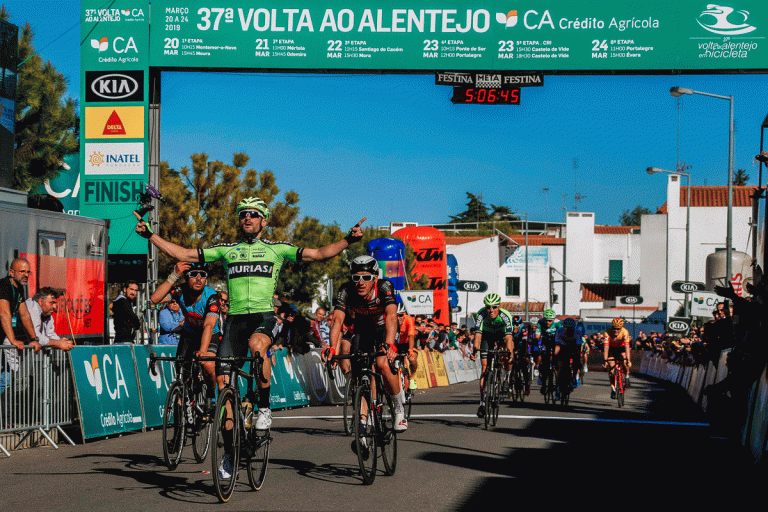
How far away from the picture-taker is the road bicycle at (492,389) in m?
13.3

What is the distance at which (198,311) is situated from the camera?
30.4ft

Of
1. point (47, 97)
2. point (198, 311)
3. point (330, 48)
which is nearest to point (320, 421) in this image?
point (198, 311)

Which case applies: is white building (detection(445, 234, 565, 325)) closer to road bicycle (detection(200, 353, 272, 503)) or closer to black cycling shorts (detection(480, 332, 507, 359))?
black cycling shorts (detection(480, 332, 507, 359))

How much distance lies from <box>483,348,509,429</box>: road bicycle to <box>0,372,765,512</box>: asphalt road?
0.23m

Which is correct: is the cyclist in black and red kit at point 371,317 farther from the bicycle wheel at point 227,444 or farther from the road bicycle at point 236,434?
the bicycle wheel at point 227,444

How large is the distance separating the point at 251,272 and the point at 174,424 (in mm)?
2076

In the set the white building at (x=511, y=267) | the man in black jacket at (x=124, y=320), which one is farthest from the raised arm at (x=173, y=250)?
the white building at (x=511, y=267)

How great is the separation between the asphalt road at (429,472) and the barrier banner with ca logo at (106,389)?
207 millimetres

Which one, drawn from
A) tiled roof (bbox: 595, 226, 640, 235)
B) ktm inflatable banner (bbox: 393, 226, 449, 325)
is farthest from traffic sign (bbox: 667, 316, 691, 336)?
tiled roof (bbox: 595, 226, 640, 235)

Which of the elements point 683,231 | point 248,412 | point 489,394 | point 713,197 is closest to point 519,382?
point 489,394

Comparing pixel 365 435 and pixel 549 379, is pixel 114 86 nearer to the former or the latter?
pixel 549 379

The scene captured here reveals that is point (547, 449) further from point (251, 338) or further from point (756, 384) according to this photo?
point (251, 338)

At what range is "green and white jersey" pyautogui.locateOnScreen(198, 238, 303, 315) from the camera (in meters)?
7.70

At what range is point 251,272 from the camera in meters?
7.74
